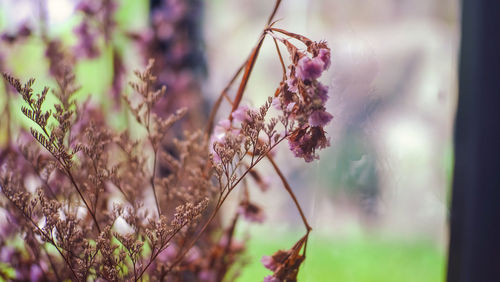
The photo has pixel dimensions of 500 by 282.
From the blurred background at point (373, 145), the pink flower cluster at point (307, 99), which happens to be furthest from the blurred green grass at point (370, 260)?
the pink flower cluster at point (307, 99)

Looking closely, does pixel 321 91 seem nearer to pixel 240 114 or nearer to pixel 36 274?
pixel 240 114

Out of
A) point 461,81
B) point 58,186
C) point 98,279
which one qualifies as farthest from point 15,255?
point 461,81

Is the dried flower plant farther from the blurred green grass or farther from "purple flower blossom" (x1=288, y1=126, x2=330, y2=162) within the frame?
the blurred green grass

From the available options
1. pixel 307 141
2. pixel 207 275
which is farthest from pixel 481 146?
pixel 207 275

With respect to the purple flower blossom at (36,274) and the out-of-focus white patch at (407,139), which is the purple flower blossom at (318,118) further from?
the purple flower blossom at (36,274)

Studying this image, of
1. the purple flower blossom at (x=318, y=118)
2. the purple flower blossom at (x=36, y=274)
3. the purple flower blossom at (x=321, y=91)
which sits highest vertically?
the purple flower blossom at (x=321, y=91)

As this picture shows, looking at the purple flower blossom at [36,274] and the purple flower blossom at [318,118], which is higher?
the purple flower blossom at [318,118]
